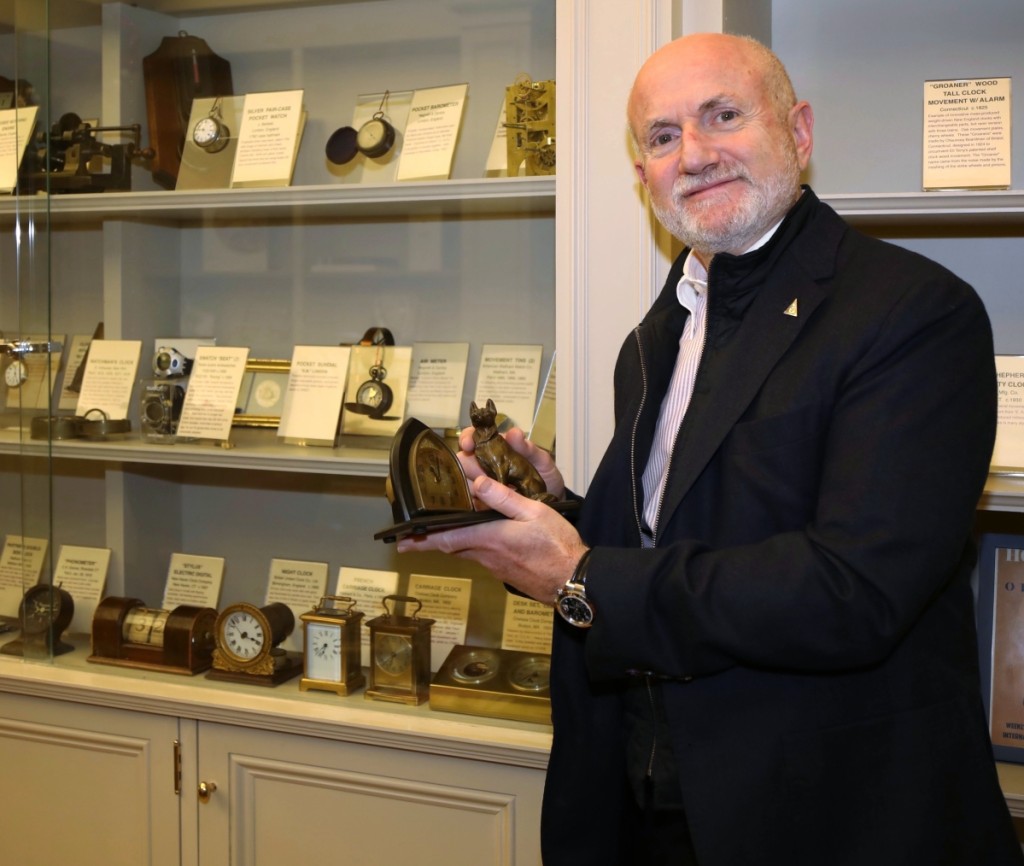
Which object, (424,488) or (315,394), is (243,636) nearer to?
(315,394)

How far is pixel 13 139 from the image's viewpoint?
2.34 m

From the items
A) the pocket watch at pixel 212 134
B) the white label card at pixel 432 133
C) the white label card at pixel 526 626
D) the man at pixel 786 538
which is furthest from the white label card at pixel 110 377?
the man at pixel 786 538

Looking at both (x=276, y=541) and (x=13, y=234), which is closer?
(x=13, y=234)

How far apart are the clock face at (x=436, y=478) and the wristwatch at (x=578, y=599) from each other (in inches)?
8.1

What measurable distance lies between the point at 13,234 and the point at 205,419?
0.58 meters

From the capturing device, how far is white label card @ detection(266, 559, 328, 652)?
2432 mm

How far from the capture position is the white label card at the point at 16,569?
236 cm

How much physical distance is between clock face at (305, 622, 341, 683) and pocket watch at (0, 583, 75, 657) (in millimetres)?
608

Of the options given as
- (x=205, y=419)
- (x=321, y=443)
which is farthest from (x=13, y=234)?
(x=321, y=443)

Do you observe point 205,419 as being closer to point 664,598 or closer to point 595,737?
point 595,737

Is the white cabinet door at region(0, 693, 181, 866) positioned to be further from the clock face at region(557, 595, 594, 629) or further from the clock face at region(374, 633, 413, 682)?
the clock face at region(557, 595, 594, 629)

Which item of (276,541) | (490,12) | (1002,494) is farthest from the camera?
(276,541)

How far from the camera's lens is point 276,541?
2.51 metres

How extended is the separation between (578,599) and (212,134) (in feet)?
5.23
